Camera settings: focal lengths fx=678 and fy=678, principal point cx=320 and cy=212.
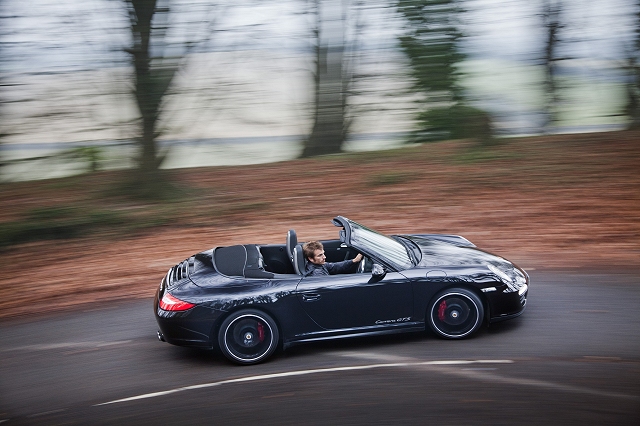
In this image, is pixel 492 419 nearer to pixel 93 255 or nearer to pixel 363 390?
pixel 363 390

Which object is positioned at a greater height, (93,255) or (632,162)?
(632,162)

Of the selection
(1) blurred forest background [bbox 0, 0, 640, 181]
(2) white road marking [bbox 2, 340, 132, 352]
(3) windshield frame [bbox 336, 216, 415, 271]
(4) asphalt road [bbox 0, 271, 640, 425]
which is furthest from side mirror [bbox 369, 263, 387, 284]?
(1) blurred forest background [bbox 0, 0, 640, 181]

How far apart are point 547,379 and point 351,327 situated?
193cm

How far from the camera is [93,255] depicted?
12.0 metres

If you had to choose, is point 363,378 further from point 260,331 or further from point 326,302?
point 260,331

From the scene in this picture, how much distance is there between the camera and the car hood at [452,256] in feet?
23.6

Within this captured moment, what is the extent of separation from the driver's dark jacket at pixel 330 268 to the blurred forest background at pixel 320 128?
14.9ft

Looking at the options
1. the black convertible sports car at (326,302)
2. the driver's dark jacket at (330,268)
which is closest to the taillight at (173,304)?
the black convertible sports car at (326,302)

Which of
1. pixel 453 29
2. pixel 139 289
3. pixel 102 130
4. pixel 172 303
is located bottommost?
pixel 139 289

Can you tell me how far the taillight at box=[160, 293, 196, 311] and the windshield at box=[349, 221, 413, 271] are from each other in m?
1.82

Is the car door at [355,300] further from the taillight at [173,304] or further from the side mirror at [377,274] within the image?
the taillight at [173,304]

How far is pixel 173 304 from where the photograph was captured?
680 centimetres

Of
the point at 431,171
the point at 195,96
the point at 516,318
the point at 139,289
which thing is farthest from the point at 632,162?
the point at 139,289

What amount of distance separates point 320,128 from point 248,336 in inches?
463
